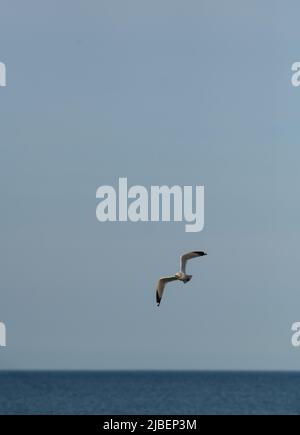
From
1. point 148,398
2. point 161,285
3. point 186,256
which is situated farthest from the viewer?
point 148,398

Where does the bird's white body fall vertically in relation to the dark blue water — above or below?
below

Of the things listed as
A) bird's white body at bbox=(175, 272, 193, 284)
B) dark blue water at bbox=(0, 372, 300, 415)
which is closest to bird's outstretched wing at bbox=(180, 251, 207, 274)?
bird's white body at bbox=(175, 272, 193, 284)

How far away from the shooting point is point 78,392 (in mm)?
137625

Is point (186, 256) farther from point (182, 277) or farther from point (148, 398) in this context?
point (148, 398)

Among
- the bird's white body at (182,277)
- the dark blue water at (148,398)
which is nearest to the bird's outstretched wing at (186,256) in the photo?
the bird's white body at (182,277)

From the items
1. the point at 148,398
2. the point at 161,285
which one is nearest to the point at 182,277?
the point at 161,285

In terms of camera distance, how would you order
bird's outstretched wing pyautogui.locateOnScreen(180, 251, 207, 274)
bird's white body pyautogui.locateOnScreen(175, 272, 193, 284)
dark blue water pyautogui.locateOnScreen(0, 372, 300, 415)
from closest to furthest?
bird's outstretched wing pyautogui.locateOnScreen(180, 251, 207, 274) → bird's white body pyautogui.locateOnScreen(175, 272, 193, 284) → dark blue water pyautogui.locateOnScreen(0, 372, 300, 415)

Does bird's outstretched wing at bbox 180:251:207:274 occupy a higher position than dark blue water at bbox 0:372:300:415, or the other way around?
dark blue water at bbox 0:372:300:415

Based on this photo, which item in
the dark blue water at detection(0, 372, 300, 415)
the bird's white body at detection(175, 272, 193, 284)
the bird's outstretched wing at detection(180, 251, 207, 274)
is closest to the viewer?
the bird's outstretched wing at detection(180, 251, 207, 274)

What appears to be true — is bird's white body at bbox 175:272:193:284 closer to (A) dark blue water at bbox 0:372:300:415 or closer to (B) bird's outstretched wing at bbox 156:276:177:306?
(B) bird's outstretched wing at bbox 156:276:177:306

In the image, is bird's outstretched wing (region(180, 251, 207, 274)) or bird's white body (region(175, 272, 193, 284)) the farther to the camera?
bird's white body (region(175, 272, 193, 284))

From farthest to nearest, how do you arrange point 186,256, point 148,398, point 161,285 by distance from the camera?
point 148,398, point 161,285, point 186,256

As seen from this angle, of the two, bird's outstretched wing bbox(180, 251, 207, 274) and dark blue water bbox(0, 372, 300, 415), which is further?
dark blue water bbox(0, 372, 300, 415)
